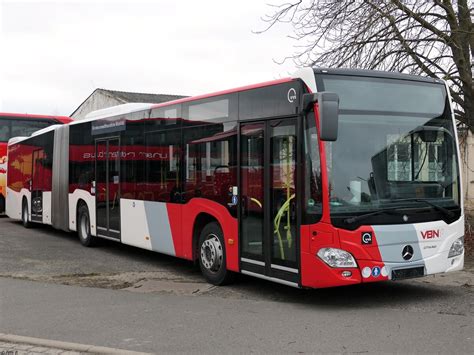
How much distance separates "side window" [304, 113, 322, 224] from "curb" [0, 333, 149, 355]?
266 centimetres

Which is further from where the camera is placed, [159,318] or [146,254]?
[146,254]

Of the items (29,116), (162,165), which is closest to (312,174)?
(162,165)

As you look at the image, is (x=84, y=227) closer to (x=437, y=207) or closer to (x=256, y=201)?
(x=256, y=201)

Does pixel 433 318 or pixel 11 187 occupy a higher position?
pixel 11 187

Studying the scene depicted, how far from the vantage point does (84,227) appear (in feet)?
45.1

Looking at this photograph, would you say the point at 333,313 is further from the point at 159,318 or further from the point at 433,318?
the point at 159,318

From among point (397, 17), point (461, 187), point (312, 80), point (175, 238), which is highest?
point (397, 17)

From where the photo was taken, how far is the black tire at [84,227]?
13.4m

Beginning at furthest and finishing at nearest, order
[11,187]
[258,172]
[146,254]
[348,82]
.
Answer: [11,187], [146,254], [258,172], [348,82]

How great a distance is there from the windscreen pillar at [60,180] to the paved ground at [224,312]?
426 centimetres

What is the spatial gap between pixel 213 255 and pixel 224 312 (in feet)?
5.79

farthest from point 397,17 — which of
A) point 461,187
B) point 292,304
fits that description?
point 292,304

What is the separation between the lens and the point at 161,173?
10.2 metres

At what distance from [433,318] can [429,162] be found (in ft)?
6.60
